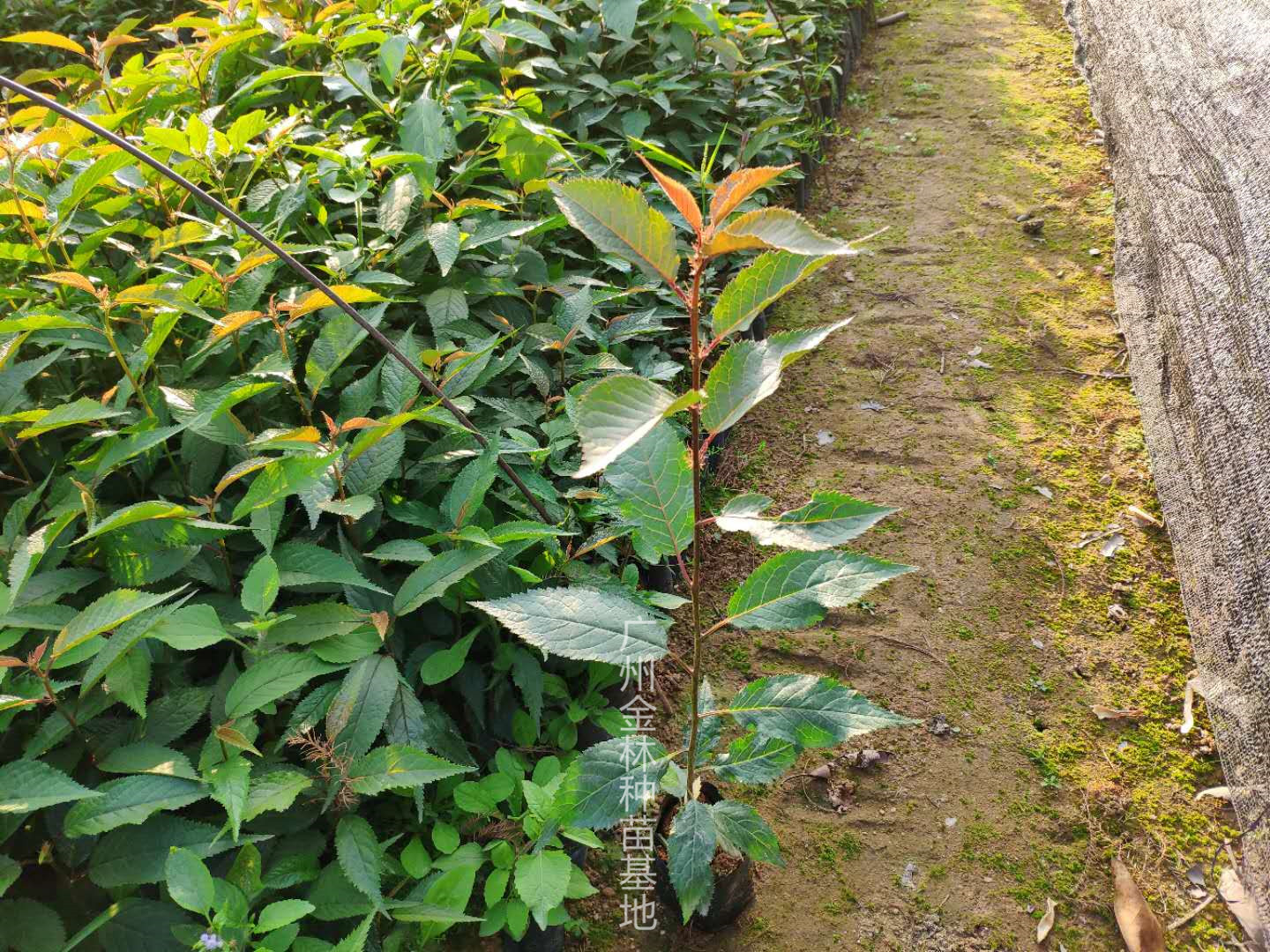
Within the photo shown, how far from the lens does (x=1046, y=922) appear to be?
165 centimetres

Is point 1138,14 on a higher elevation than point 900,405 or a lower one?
higher

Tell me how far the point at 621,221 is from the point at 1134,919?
5.48ft

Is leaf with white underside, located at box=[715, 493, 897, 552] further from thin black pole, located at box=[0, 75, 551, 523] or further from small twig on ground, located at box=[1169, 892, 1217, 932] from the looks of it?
small twig on ground, located at box=[1169, 892, 1217, 932]

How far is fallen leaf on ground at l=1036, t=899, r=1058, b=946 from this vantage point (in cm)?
164

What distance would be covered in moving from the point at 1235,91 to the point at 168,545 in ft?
9.22

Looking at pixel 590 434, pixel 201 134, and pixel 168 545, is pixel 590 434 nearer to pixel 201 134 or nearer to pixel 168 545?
pixel 168 545

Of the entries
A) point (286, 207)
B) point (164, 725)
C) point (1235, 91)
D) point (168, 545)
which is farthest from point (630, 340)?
point (1235, 91)

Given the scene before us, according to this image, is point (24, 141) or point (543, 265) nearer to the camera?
point (24, 141)

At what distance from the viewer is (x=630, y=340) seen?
2400 millimetres

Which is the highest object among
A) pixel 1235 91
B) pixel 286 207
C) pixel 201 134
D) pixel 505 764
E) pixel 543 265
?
pixel 1235 91

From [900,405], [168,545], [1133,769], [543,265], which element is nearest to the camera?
[168,545]

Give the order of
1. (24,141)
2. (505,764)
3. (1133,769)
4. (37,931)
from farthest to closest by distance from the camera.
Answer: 1. (24,141)
2. (1133,769)
3. (505,764)
4. (37,931)

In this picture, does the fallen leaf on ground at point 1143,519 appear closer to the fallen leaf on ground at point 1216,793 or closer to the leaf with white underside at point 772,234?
the fallen leaf on ground at point 1216,793

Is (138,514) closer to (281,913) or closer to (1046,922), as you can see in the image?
(281,913)
